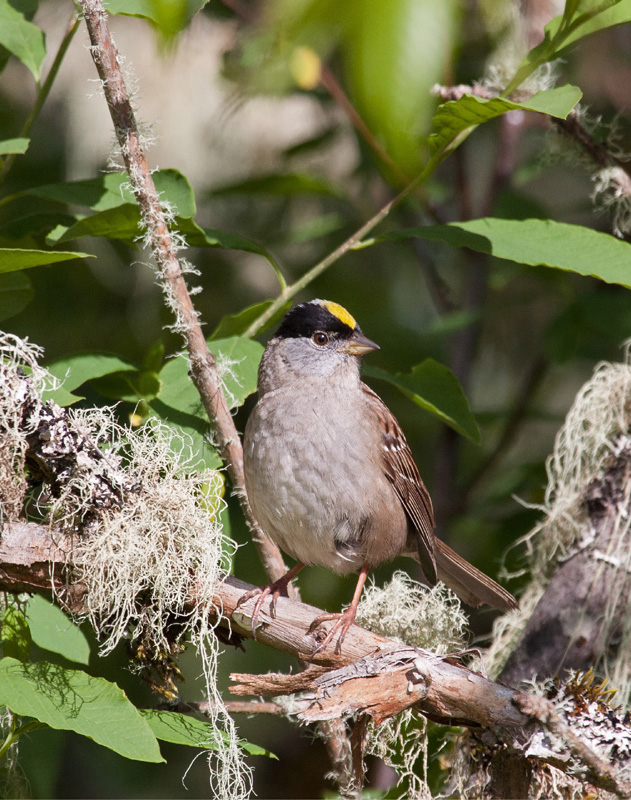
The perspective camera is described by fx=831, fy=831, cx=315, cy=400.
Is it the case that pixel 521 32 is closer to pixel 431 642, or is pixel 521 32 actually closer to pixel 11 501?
pixel 431 642

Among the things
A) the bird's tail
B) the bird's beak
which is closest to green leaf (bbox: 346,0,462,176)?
the bird's beak

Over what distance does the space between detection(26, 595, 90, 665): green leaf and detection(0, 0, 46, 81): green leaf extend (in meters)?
1.48

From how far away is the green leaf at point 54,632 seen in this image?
2209mm

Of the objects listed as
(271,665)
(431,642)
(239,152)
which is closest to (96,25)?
(431,642)

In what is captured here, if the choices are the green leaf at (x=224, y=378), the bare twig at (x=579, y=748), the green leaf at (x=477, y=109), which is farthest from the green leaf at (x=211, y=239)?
the bare twig at (x=579, y=748)

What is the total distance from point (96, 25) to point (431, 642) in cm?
184

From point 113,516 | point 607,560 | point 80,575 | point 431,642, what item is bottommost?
point 431,642

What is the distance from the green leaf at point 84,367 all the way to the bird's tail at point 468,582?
1.19 meters

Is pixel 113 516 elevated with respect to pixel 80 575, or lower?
elevated

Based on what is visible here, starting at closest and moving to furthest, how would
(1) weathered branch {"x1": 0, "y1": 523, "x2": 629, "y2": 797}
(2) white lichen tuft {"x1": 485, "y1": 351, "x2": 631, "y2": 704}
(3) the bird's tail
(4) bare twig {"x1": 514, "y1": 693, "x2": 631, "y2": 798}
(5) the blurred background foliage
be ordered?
1. (4) bare twig {"x1": 514, "y1": 693, "x2": 631, "y2": 798}
2. (1) weathered branch {"x1": 0, "y1": 523, "x2": 629, "y2": 797}
3. (3) the bird's tail
4. (2) white lichen tuft {"x1": 485, "y1": 351, "x2": 631, "y2": 704}
5. (5) the blurred background foliage

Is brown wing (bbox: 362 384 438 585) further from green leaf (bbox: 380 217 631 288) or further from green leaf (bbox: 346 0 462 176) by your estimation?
green leaf (bbox: 346 0 462 176)

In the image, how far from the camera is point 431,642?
7.89ft

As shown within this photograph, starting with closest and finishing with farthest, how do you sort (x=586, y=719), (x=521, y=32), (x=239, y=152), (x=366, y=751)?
1. (x=586, y=719)
2. (x=366, y=751)
3. (x=521, y=32)
4. (x=239, y=152)

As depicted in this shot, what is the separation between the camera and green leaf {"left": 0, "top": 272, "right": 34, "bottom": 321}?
2.30m
